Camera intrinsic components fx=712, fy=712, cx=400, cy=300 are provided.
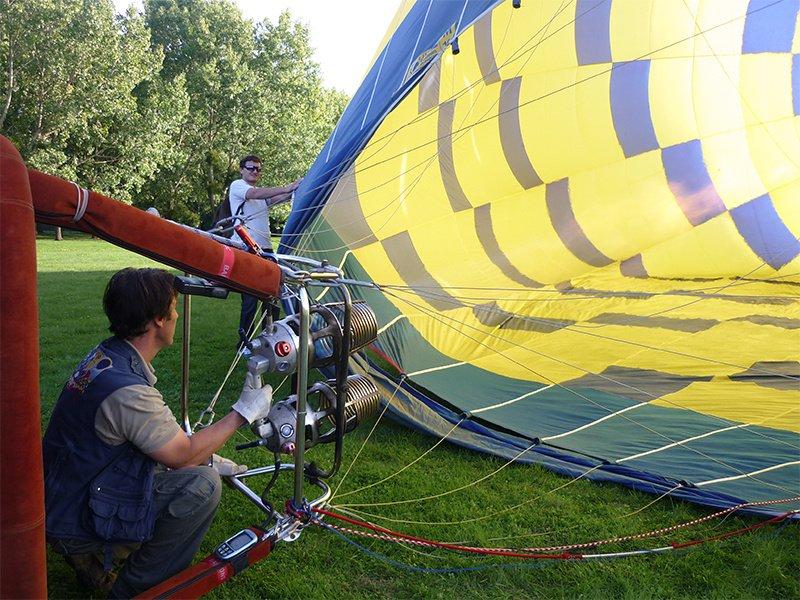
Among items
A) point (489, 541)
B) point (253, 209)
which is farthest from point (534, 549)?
point (253, 209)

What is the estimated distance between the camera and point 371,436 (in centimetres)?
332

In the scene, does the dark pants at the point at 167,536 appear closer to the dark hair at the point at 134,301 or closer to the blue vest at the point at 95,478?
the blue vest at the point at 95,478

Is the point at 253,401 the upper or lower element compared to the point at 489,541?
upper

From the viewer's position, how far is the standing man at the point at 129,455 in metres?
1.68

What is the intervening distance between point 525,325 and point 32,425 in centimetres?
353

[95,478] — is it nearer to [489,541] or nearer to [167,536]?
[167,536]

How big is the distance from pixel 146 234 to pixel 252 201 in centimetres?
289

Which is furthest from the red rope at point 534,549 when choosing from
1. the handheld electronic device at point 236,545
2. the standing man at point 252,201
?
the standing man at point 252,201

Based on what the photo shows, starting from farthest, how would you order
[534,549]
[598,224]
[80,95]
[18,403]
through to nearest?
[80,95] → [598,224] → [534,549] → [18,403]

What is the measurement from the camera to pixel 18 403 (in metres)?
1.25

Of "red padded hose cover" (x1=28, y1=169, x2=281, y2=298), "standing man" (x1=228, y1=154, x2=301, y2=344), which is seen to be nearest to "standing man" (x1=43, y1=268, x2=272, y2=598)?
"red padded hose cover" (x1=28, y1=169, x2=281, y2=298)

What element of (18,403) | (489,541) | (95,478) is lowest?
(489,541)

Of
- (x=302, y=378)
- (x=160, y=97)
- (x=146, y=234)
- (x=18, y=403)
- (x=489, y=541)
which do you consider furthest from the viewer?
(x=160, y=97)

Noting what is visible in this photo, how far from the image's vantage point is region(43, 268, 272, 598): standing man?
5.53ft
